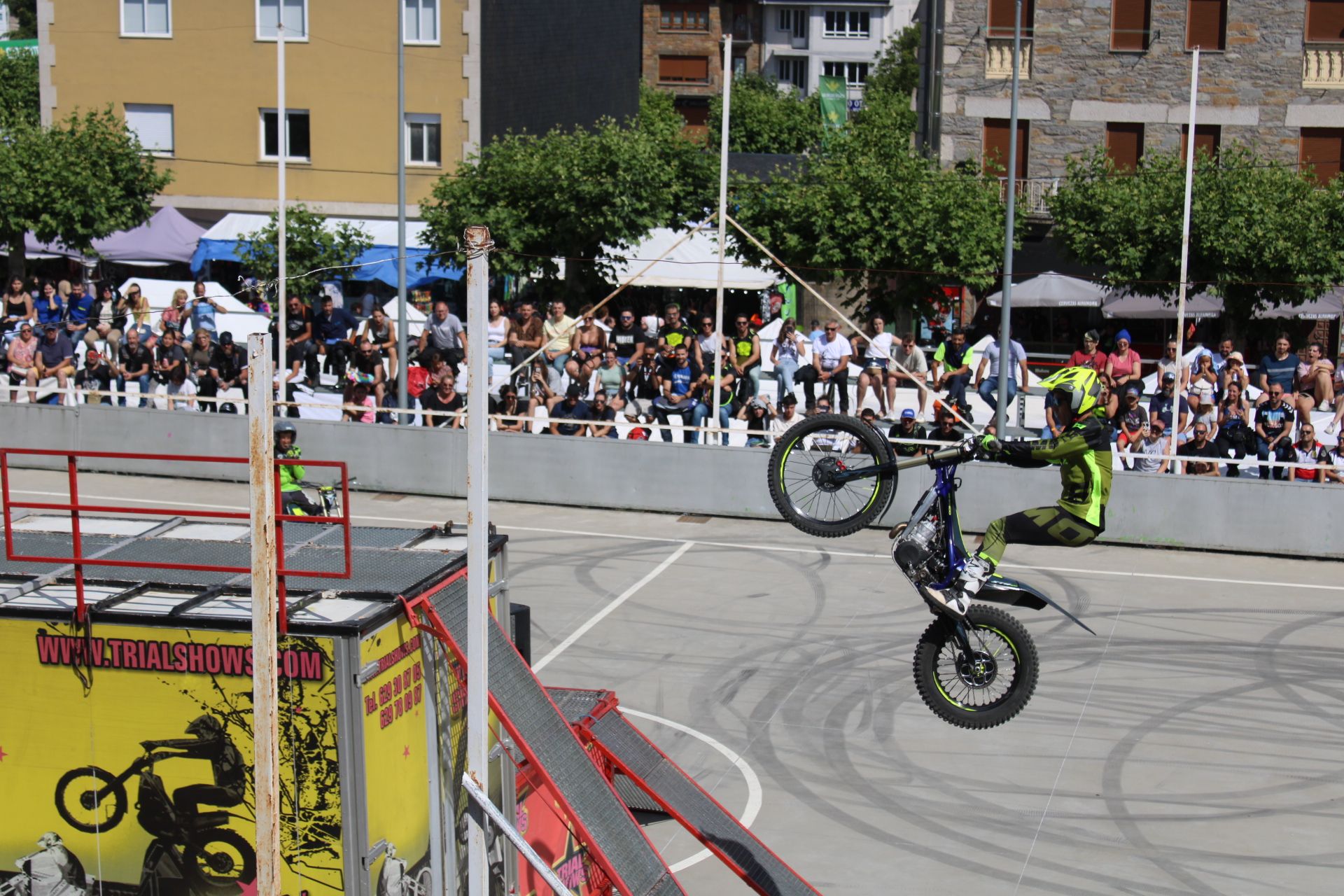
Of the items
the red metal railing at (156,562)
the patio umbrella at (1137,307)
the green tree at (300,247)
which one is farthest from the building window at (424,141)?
the red metal railing at (156,562)

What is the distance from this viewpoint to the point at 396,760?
7.58 meters

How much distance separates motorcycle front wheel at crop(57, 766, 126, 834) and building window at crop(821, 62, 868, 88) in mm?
82899

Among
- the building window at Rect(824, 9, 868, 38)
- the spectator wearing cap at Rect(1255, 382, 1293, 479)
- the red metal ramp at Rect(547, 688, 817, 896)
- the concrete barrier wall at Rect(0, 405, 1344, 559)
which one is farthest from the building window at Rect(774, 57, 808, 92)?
the red metal ramp at Rect(547, 688, 817, 896)

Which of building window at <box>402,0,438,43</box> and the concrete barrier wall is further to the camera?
building window at <box>402,0,438,43</box>

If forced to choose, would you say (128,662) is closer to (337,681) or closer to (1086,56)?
(337,681)

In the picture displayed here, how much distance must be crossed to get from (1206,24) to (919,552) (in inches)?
1304

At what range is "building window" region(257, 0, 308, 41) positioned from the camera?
126ft

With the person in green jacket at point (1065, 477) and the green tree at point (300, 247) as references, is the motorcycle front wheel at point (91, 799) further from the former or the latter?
the green tree at point (300, 247)

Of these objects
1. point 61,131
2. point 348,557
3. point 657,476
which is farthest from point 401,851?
point 61,131

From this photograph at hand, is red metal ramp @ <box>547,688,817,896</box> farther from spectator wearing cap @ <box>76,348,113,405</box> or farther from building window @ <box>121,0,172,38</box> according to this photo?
building window @ <box>121,0,172,38</box>

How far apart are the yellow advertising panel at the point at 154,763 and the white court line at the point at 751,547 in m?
11.8

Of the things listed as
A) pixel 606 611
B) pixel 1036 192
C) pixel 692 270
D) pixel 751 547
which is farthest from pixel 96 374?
pixel 1036 192

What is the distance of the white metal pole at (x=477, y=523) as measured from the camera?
6219 millimetres

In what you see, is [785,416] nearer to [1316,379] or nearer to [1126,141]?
[1316,379]
